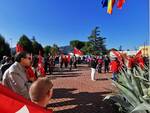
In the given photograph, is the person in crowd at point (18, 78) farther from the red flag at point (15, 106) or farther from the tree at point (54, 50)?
the tree at point (54, 50)

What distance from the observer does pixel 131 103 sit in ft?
22.4

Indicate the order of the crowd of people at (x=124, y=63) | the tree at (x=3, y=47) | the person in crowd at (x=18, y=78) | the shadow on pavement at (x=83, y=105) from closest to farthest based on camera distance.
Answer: the person in crowd at (x=18, y=78)
the shadow on pavement at (x=83, y=105)
the crowd of people at (x=124, y=63)
the tree at (x=3, y=47)

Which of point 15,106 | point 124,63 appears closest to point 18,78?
point 15,106

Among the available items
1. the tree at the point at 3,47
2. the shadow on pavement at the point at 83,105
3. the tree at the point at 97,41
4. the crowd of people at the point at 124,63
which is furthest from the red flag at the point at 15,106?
the tree at the point at 97,41

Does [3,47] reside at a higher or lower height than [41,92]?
higher

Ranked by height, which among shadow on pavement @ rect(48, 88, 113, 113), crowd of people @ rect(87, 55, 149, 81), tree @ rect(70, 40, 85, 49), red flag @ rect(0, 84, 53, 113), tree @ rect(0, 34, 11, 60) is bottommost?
shadow on pavement @ rect(48, 88, 113, 113)

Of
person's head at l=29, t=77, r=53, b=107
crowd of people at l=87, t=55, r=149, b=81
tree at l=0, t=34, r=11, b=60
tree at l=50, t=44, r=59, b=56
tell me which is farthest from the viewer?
tree at l=50, t=44, r=59, b=56

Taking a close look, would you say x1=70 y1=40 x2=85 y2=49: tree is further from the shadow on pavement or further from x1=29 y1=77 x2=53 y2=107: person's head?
x1=29 y1=77 x2=53 y2=107: person's head

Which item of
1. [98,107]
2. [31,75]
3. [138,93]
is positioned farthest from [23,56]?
[98,107]

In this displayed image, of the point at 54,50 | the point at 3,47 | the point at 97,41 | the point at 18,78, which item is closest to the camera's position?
the point at 18,78

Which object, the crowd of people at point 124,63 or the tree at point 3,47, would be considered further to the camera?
the tree at point 3,47

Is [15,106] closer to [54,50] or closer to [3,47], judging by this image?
[3,47]

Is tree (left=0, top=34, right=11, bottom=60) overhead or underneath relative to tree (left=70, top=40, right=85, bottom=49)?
underneath

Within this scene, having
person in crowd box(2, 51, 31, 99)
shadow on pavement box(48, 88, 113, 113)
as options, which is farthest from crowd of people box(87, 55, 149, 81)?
person in crowd box(2, 51, 31, 99)
